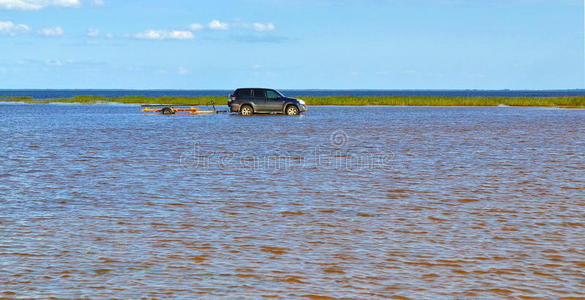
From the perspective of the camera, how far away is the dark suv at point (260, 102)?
4638cm

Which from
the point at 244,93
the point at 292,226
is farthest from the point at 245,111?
the point at 292,226

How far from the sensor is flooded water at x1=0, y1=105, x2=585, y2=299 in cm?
661

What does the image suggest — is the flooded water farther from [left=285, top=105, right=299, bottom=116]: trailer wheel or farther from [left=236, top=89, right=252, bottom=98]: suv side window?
[left=285, top=105, right=299, bottom=116]: trailer wheel

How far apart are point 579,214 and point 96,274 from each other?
272 inches

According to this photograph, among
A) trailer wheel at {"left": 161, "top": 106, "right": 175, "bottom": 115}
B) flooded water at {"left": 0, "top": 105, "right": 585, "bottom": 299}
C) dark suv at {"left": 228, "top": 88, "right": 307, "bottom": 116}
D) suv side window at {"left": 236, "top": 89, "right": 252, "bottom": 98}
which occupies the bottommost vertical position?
trailer wheel at {"left": 161, "top": 106, "right": 175, "bottom": 115}

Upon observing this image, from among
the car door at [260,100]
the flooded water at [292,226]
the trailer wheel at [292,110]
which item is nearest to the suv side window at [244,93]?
the car door at [260,100]

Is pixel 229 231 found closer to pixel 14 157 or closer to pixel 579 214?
pixel 579 214

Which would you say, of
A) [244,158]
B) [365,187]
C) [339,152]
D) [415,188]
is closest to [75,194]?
[365,187]

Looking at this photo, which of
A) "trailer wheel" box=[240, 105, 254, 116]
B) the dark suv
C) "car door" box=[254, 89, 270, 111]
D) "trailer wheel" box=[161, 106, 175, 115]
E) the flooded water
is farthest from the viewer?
"trailer wheel" box=[161, 106, 175, 115]

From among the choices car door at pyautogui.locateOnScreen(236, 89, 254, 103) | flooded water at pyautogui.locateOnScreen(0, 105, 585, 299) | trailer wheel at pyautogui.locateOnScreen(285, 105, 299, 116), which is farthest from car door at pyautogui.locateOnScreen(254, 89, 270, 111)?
flooded water at pyautogui.locateOnScreen(0, 105, 585, 299)

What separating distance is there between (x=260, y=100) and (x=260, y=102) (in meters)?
0.13

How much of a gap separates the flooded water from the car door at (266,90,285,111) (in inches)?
1070

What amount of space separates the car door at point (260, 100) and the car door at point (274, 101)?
21cm

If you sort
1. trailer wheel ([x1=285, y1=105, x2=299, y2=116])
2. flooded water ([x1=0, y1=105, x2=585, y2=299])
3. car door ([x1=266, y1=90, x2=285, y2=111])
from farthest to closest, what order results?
trailer wheel ([x1=285, y1=105, x2=299, y2=116]), car door ([x1=266, y1=90, x2=285, y2=111]), flooded water ([x1=0, y1=105, x2=585, y2=299])
